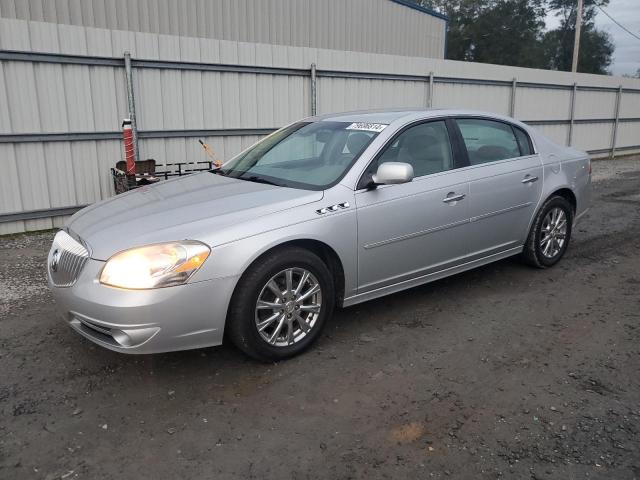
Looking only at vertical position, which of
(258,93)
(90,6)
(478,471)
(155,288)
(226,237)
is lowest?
(478,471)

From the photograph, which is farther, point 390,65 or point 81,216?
point 390,65

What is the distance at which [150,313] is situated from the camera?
10.1ft

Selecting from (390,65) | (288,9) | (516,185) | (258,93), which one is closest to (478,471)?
(516,185)

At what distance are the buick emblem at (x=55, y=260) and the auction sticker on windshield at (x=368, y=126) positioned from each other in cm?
231

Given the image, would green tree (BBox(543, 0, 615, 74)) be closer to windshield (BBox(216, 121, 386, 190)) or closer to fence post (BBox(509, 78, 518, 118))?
fence post (BBox(509, 78, 518, 118))

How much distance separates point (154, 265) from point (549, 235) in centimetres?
390

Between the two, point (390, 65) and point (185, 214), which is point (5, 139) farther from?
point (390, 65)

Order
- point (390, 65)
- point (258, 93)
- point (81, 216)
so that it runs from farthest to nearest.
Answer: point (390, 65) < point (258, 93) < point (81, 216)

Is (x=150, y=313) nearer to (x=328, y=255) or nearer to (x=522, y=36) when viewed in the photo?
(x=328, y=255)

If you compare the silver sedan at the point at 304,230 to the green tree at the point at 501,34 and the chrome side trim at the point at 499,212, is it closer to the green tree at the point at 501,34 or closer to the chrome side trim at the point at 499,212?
the chrome side trim at the point at 499,212

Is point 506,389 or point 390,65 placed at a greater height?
point 390,65

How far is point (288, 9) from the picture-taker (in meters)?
14.8

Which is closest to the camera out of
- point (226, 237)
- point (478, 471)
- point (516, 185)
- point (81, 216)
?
point (478, 471)

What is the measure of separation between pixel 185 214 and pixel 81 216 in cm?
94
